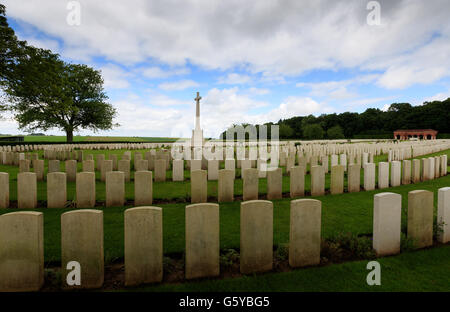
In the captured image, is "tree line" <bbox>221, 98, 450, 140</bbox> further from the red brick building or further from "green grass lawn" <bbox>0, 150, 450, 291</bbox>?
"green grass lawn" <bbox>0, 150, 450, 291</bbox>

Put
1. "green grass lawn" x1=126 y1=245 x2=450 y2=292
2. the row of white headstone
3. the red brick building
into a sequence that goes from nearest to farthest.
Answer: the row of white headstone → "green grass lawn" x1=126 y1=245 x2=450 y2=292 → the red brick building

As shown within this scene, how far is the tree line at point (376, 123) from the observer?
198 ft

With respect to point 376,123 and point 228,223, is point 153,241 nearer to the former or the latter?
point 228,223

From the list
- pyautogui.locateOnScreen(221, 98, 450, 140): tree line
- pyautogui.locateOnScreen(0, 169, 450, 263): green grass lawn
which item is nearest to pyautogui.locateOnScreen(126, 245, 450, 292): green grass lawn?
pyautogui.locateOnScreen(0, 169, 450, 263): green grass lawn

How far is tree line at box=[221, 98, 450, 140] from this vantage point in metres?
60.5

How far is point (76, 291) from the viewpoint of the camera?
2.26 meters

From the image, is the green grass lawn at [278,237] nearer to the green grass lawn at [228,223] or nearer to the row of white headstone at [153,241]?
the green grass lawn at [228,223]

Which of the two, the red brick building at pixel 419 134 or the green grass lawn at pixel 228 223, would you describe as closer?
the green grass lawn at pixel 228 223

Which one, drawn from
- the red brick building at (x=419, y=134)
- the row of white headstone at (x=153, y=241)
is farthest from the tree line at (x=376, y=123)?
the row of white headstone at (x=153, y=241)

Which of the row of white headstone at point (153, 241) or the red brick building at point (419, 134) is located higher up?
the red brick building at point (419, 134)

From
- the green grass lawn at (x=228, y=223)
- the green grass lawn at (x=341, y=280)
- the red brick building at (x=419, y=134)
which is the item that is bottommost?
the green grass lawn at (x=341, y=280)
